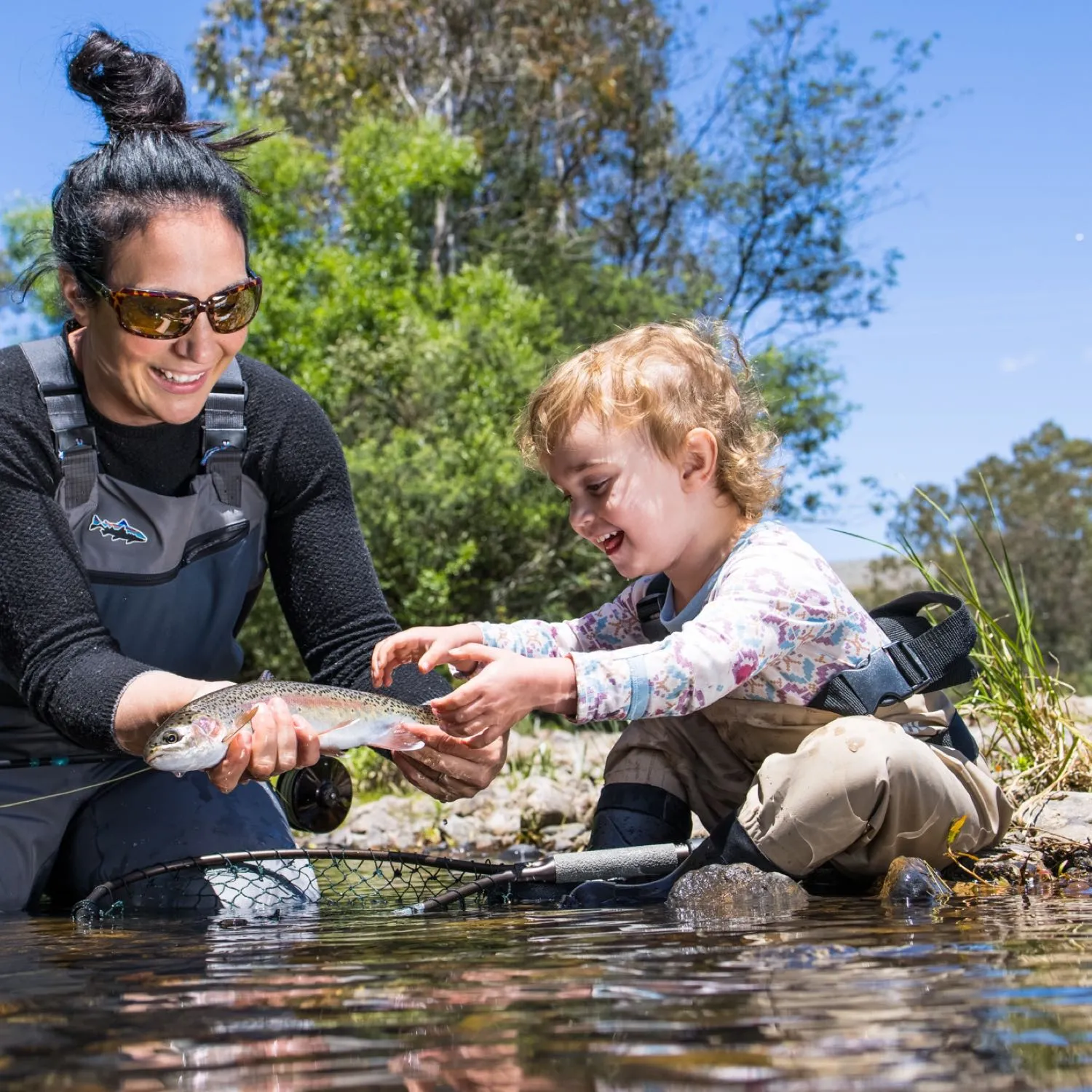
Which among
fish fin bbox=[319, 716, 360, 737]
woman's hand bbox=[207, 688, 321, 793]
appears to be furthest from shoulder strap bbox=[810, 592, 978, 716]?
woman's hand bbox=[207, 688, 321, 793]

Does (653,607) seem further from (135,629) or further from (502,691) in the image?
(135,629)

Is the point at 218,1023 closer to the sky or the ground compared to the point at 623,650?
closer to the ground

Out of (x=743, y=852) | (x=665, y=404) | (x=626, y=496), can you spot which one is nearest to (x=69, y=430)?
(x=626, y=496)

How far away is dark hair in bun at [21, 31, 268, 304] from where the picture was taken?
12.6ft

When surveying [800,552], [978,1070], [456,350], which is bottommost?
[978,1070]

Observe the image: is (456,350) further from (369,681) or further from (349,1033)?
(349,1033)

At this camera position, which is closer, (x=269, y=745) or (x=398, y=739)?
(x=269, y=745)

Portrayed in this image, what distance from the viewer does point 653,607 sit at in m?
4.40

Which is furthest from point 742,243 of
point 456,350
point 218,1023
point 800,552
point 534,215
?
point 218,1023

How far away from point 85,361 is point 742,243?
869 inches

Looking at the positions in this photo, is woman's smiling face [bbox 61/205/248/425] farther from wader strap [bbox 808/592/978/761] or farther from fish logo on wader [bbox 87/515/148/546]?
wader strap [bbox 808/592/978/761]

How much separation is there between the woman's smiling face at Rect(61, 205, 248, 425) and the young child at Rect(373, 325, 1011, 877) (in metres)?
0.98

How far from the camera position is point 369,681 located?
422 centimetres

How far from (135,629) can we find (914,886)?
241cm
